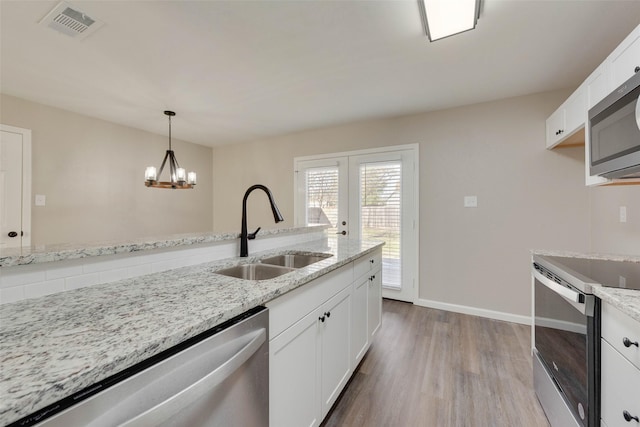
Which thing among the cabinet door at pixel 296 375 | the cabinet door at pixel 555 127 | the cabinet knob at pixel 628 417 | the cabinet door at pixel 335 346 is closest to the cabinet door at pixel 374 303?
the cabinet door at pixel 335 346

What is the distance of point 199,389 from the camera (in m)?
0.68

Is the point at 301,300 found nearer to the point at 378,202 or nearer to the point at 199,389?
the point at 199,389

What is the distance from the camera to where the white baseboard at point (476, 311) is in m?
2.76

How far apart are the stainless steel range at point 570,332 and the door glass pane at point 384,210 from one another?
178 centimetres

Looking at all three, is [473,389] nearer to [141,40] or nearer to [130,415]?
[130,415]

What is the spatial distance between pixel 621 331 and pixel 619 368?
131mm

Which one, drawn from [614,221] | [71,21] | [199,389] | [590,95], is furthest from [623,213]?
[71,21]

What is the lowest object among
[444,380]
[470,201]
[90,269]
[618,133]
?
[444,380]

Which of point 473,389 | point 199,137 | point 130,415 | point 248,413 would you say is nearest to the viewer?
point 130,415

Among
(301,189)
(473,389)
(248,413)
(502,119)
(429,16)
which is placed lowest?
(473,389)

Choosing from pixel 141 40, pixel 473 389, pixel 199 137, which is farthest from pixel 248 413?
pixel 199 137

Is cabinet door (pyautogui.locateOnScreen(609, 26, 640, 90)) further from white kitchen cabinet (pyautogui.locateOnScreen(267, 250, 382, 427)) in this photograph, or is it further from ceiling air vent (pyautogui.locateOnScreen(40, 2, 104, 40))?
ceiling air vent (pyautogui.locateOnScreen(40, 2, 104, 40))

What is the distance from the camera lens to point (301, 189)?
13.6 ft

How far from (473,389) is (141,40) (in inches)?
133
